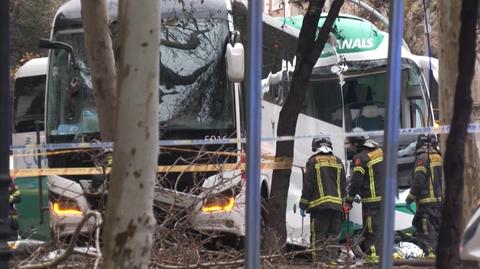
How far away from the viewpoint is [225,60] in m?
9.59

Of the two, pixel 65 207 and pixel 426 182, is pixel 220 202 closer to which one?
pixel 65 207

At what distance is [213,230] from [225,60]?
2675 mm

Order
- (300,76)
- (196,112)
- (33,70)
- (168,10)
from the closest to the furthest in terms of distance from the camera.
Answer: (300,76) < (196,112) < (168,10) < (33,70)

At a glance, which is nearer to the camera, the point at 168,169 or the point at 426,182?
the point at 168,169

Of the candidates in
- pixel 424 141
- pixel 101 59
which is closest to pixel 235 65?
pixel 101 59

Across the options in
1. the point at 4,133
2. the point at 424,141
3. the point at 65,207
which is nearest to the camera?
the point at 4,133

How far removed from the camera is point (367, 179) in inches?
425

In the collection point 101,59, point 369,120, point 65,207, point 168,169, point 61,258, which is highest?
point 101,59

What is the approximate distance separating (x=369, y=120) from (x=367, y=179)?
3.67 m

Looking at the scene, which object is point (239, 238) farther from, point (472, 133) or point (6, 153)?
point (6, 153)

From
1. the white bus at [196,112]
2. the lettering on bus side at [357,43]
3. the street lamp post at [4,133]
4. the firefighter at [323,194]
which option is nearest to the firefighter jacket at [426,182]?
the firefighter at [323,194]

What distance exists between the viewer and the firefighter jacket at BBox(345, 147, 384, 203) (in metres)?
10.7

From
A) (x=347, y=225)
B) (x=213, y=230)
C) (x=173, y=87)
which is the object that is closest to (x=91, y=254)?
(x=213, y=230)

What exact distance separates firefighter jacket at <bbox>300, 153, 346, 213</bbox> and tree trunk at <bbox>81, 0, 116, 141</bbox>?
11.1ft
